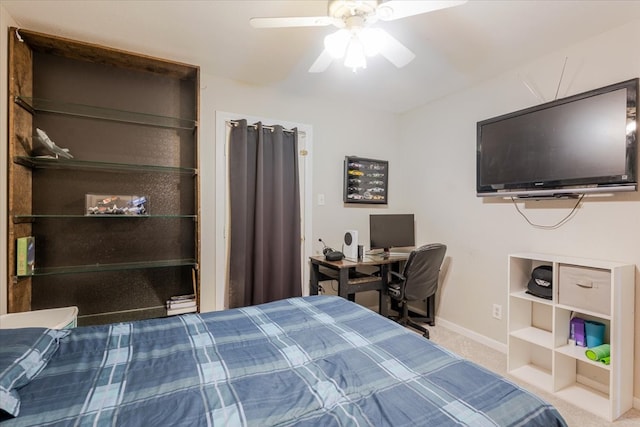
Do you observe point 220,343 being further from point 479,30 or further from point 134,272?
point 479,30

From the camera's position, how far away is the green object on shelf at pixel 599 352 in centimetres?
185

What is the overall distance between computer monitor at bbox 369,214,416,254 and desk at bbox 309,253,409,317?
0.15 meters

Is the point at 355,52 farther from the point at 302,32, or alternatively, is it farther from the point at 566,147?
the point at 566,147

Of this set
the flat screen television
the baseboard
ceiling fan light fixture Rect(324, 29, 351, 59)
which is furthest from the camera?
the baseboard

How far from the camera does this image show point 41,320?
1.79m

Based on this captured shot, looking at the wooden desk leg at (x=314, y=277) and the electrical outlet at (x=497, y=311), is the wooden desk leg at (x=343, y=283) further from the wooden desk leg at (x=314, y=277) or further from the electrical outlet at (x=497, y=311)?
the electrical outlet at (x=497, y=311)

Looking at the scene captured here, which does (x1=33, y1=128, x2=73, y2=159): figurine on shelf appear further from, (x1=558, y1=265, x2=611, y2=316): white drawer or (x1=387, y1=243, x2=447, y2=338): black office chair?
(x1=558, y1=265, x2=611, y2=316): white drawer

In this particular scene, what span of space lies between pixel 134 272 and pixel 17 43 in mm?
1687

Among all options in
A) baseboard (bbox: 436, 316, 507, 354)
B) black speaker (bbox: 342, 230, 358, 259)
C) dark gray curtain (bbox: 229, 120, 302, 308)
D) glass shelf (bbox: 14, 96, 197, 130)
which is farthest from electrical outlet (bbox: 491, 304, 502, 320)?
glass shelf (bbox: 14, 96, 197, 130)

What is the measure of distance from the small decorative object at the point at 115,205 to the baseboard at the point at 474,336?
3022 millimetres

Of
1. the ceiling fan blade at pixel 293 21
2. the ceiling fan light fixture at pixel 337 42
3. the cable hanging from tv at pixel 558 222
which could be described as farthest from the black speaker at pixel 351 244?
the ceiling fan blade at pixel 293 21

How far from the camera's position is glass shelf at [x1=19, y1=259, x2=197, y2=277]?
2096 millimetres

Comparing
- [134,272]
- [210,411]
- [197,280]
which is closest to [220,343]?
[210,411]

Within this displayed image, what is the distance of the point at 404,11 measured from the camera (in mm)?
1398
